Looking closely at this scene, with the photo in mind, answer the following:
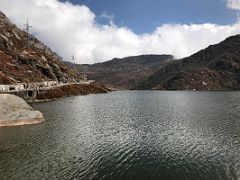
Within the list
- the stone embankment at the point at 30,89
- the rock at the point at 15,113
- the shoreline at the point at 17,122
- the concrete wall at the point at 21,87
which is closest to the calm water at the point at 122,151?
the shoreline at the point at 17,122

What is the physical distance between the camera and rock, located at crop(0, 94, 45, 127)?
67562 mm

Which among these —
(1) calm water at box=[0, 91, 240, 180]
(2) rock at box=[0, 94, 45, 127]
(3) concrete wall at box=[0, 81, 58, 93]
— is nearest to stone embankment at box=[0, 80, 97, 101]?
(3) concrete wall at box=[0, 81, 58, 93]

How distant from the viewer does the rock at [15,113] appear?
2660 inches

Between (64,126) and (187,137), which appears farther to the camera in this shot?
(64,126)

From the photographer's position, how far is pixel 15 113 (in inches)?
2734

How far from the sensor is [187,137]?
5747 cm

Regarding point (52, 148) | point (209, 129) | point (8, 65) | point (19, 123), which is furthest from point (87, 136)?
point (8, 65)

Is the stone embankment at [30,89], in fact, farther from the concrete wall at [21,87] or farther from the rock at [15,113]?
the rock at [15,113]

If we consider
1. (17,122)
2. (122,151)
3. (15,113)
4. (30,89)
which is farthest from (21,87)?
(122,151)

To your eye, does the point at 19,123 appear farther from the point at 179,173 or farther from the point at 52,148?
the point at 179,173

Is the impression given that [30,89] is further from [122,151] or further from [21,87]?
[122,151]

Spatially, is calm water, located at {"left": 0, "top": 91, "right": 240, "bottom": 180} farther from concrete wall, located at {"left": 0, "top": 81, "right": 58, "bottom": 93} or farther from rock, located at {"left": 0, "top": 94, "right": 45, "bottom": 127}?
concrete wall, located at {"left": 0, "top": 81, "right": 58, "bottom": 93}

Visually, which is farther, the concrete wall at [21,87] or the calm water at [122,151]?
the concrete wall at [21,87]

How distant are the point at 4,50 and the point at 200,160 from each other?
179m
